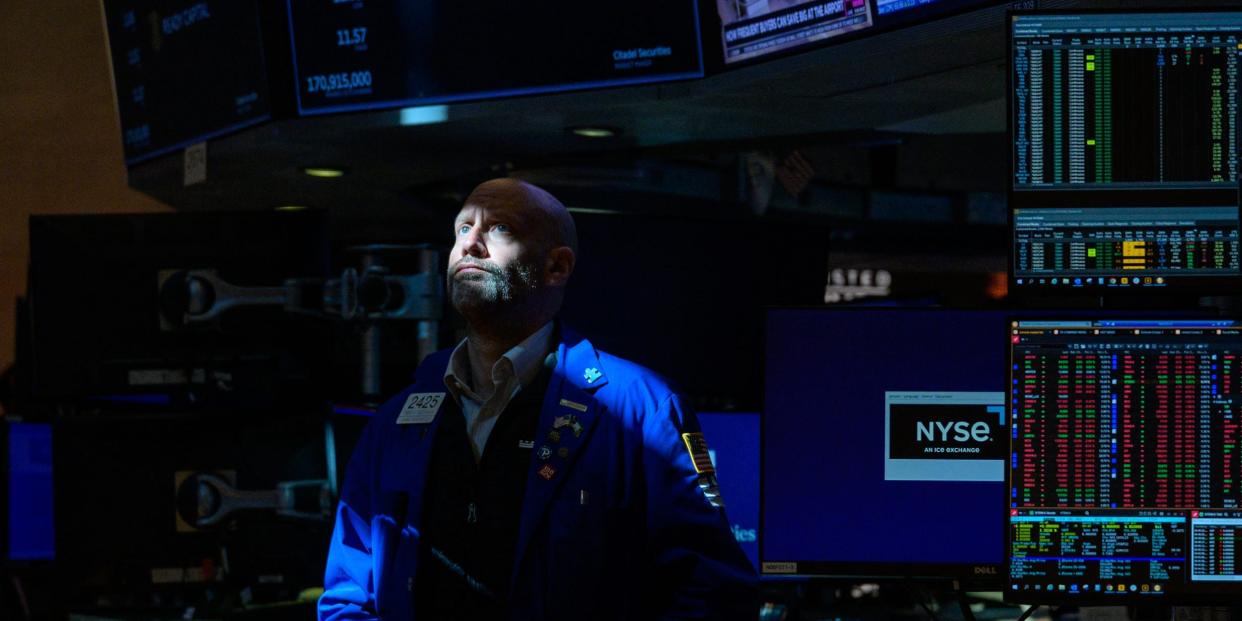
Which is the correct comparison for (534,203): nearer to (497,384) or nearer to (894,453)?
(497,384)

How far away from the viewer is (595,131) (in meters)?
4.19

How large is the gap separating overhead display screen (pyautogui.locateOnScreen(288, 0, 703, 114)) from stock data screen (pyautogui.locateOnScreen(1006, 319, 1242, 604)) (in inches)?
62.7

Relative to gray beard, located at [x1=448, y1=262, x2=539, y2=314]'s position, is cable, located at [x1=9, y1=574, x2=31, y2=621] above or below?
below

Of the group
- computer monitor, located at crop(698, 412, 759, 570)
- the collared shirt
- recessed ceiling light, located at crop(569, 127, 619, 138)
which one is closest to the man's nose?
→ the collared shirt

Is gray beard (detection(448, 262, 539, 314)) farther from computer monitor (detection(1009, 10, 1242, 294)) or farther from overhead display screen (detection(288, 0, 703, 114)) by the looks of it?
overhead display screen (detection(288, 0, 703, 114))

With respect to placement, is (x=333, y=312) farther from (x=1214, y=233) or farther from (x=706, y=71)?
(x=1214, y=233)

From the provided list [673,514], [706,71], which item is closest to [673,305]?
[706,71]

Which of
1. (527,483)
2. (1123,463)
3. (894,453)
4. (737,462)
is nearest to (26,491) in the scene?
(737,462)

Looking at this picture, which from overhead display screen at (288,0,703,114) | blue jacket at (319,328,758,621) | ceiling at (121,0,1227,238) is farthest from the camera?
overhead display screen at (288,0,703,114)

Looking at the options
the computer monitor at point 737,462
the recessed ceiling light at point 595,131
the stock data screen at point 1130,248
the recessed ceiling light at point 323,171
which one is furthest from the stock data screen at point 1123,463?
the recessed ceiling light at point 323,171

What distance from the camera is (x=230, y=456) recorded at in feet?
9.98

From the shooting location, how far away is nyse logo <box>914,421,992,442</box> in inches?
93.4

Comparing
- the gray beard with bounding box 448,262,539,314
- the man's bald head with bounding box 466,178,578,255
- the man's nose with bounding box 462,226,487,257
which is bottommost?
the gray beard with bounding box 448,262,539,314

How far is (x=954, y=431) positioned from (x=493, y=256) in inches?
30.8
